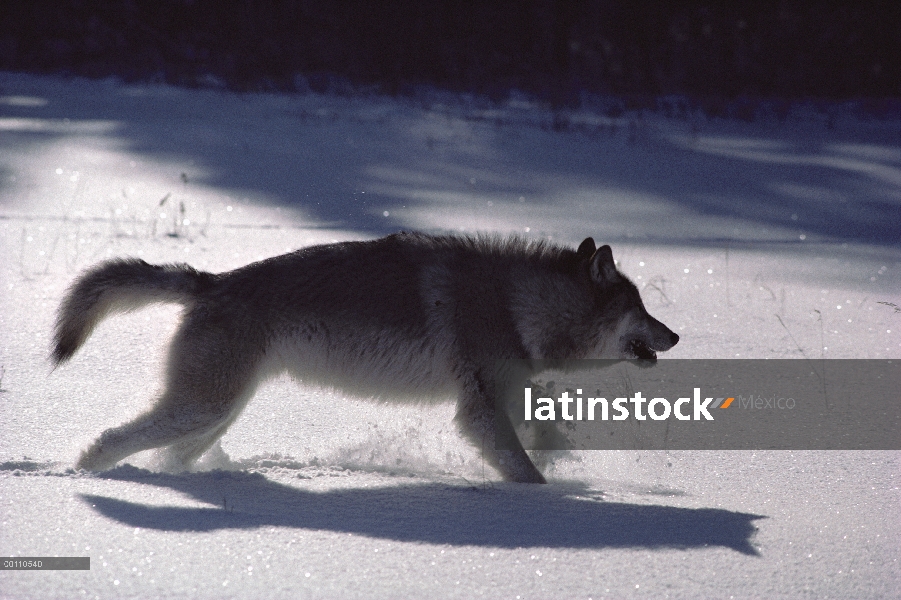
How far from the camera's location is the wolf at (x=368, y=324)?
367cm

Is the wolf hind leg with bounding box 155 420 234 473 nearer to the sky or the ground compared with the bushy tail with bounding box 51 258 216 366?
nearer to the ground

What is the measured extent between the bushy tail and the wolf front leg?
3.46 ft

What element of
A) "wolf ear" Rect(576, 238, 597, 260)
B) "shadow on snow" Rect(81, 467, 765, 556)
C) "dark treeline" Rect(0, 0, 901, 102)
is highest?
"dark treeline" Rect(0, 0, 901, 102)

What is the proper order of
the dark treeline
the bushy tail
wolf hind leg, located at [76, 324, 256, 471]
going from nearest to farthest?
wolf hind leg, located at [76, 324, 256, 471]
the bushy tail
the dark treeline

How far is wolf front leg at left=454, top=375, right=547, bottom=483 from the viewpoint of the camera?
3910mm

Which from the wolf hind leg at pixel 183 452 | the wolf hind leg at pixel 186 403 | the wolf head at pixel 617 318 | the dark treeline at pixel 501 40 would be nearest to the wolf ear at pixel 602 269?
the wolf head at pixel 617 318

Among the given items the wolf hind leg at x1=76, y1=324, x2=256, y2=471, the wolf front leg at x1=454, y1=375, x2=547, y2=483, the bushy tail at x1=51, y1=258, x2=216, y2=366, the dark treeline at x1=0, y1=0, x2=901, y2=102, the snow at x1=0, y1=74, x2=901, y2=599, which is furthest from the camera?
the dark treeline at x1=0, y1=0, x2=901, y2=102

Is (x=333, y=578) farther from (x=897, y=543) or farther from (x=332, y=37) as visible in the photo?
(x=332, y=37)

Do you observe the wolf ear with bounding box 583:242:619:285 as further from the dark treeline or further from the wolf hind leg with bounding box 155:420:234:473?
the dark treeline

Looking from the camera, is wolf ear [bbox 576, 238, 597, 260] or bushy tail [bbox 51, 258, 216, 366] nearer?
bushy tail [bbox 51, 258, 216, 366]

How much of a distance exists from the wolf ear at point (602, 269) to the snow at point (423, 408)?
729 millimetres

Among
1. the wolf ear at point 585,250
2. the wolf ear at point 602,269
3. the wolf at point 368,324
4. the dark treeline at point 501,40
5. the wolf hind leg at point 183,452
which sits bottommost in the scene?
the wolf hind leg at point 183,452

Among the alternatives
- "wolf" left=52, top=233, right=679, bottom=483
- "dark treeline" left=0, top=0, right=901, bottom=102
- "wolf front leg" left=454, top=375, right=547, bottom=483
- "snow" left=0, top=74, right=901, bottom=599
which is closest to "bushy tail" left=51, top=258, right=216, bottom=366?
"wolf" left=52, top=233, right=679, bottom=483

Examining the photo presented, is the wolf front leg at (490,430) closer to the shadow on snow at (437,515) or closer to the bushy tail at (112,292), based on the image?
the shadow on snow at (437,515)
